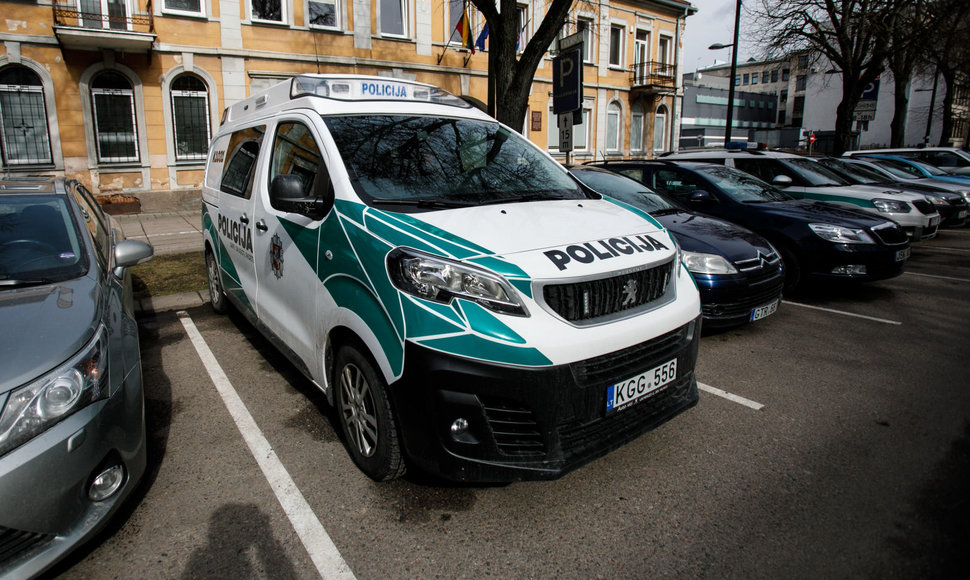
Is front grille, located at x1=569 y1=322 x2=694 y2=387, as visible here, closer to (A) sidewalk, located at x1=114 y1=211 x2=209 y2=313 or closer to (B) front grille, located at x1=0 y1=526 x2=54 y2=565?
(B) front grille, located at x1=0 y1=526 x2=54 y2=565

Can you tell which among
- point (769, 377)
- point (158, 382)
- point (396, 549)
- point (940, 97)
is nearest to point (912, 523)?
point (769, 377)

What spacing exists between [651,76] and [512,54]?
19951mm

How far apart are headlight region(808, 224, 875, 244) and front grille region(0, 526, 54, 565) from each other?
6.99 meters

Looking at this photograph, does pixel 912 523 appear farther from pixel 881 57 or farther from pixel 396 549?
pixel 881 57

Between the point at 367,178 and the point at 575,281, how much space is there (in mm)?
1295

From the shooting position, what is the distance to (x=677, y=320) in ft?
9.62

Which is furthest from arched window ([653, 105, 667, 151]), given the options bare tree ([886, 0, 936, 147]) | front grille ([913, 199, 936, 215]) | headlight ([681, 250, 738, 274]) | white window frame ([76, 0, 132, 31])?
headlight ([681, 250, 738, 274])

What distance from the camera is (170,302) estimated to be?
249 inches

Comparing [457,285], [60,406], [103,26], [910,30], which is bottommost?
[60,406]

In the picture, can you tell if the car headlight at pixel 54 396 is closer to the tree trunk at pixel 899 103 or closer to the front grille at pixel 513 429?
the front grille at pixel 513 429

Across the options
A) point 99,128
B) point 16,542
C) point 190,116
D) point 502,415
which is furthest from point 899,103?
point 16,542

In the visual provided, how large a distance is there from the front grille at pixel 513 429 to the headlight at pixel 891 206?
9.05m

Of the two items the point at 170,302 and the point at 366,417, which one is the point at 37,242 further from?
the point at 170,302

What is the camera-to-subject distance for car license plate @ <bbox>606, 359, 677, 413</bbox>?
2.59 meters
